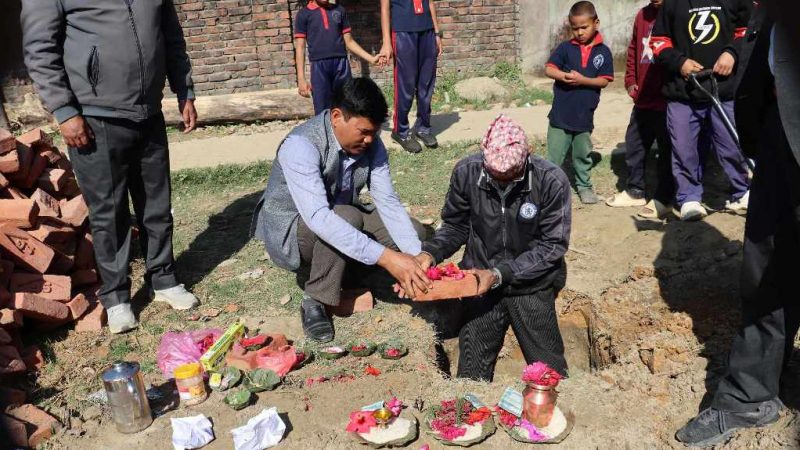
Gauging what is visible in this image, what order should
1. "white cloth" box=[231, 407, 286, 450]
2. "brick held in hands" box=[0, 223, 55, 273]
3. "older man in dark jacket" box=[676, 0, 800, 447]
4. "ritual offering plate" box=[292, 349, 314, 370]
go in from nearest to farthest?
1. "older man in dark jacket" box=[676, 0, 800, 447]
2. "white cloth" box=[231, 407, 286, 450]
3. "ritual offering plate" box=[292, 349, 314, 370]
4. "brick held in hands" box=[0, 223, 55, 273]

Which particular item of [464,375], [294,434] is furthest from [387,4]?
[294,434]

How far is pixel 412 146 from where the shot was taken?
24.3 ft

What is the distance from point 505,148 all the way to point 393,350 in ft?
4.37

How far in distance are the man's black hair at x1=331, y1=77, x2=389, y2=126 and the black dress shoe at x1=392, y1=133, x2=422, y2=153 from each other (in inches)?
144

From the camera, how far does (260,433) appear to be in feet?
10.4

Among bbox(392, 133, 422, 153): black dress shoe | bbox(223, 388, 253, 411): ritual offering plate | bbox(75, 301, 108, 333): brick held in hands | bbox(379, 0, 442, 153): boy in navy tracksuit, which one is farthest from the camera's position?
bbox(392, 133, 422, 153): black dress shoe

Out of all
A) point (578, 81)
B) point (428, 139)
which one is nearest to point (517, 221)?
point (578, 81)

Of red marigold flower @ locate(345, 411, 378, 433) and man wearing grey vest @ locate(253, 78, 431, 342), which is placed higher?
man wearing grey vest @ locate(253, 78, 431, 342)

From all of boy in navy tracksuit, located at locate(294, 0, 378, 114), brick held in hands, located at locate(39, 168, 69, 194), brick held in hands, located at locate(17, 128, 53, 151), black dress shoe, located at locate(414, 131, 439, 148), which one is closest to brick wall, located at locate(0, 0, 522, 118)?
boy in navy tracksuit, located at locate(294, 0, 378, 114)

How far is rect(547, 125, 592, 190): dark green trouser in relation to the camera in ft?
18.8

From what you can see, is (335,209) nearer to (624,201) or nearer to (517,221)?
(517,221)

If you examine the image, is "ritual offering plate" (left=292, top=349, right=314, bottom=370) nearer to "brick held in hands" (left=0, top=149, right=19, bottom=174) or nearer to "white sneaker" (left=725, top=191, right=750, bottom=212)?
"brick held in hands" (left=0, top=149, right=19, bottom=174)

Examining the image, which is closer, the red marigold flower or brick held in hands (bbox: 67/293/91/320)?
the red marigold flower

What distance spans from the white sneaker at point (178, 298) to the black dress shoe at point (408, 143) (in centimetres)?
344
